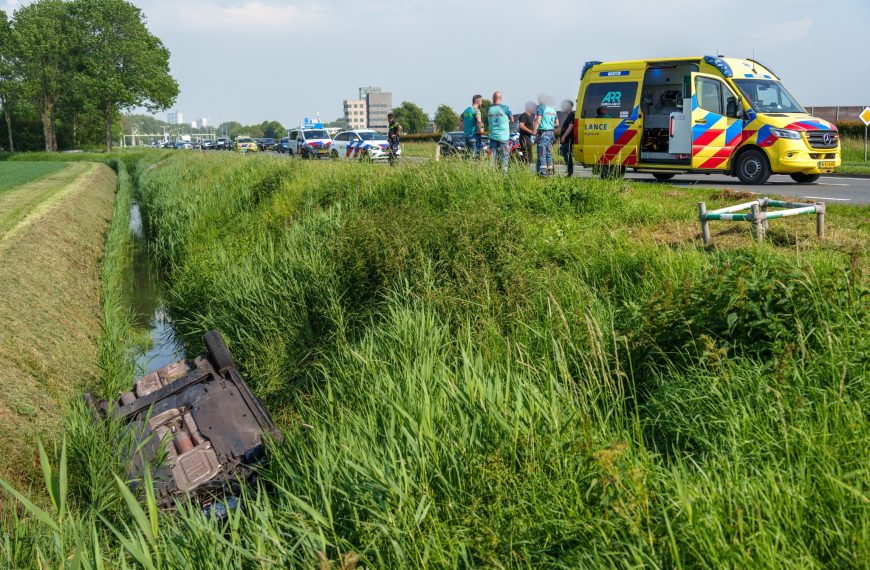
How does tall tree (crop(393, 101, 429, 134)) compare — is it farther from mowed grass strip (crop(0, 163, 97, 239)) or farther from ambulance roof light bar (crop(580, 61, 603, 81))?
ambulance roof light bar (crop(580, 61, 603, 81))

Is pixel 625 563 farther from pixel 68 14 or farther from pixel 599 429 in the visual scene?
pixel 68 14

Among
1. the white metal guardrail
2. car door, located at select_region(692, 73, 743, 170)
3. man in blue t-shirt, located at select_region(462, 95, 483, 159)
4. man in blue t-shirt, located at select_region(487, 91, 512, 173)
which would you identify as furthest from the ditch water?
car door, located at select_region(692, 73, 743, 170)

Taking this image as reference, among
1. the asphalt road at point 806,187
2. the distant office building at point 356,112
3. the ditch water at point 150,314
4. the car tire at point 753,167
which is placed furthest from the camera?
the distant office building at point 356,112

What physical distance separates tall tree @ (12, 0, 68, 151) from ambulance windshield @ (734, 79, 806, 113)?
65.7 meters

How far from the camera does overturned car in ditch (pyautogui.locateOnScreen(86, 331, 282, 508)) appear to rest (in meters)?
5.70

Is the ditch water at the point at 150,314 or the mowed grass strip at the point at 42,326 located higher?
the mowed grass strip at the point at 42,326

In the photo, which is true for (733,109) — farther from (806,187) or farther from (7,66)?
(7,66)

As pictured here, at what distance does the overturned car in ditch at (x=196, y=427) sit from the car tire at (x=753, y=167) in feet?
38.0

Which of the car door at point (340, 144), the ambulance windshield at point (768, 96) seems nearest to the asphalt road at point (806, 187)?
the ambulance windshield at point (768, 96)

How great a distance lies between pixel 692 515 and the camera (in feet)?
9.71

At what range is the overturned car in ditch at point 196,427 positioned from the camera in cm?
570

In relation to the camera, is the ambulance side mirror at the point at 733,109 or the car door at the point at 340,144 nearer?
the ambulance side mirror at the point at 733,109

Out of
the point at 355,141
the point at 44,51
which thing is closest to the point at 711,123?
the point at 355,141

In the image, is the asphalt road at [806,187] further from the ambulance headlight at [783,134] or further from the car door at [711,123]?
the ambulance headlight at [783,134]
